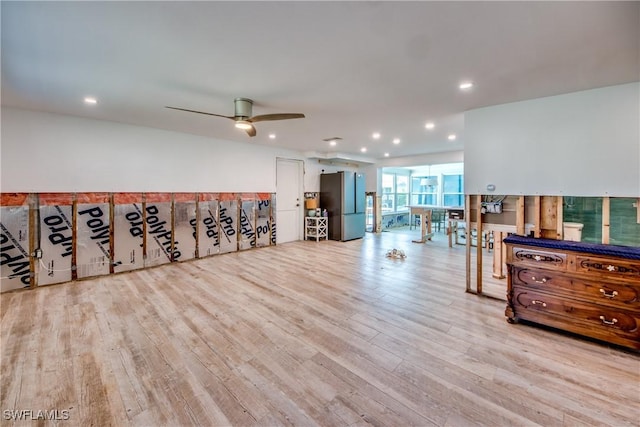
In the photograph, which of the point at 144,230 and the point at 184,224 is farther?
the point at 184,224

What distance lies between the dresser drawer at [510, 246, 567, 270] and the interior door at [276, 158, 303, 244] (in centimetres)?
532

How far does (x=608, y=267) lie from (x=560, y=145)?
4.63 ft

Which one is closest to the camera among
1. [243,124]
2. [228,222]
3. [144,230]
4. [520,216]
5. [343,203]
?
[520,216]

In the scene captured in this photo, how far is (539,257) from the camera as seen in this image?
2609mm

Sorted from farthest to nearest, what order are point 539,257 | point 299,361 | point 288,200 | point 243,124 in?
point 288,200, point 243,124, point 539,257, point 299,361

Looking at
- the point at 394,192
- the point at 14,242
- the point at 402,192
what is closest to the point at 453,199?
the point at 402,192

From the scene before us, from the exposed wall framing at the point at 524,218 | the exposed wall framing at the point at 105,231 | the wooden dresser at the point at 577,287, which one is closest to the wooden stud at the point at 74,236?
the exposed wall framing at the point at 105,231

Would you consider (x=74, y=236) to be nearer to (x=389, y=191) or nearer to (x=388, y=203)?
(x=388, y=203)

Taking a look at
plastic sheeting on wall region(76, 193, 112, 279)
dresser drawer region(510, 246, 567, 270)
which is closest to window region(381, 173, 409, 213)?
dresser drawer region(510, 246, 567, 270)

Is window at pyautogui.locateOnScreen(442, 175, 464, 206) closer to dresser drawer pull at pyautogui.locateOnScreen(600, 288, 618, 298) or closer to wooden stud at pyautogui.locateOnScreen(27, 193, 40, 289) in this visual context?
dresser drawer pull at pyautogui.locateOnScreen(600, 288, 618, 298)

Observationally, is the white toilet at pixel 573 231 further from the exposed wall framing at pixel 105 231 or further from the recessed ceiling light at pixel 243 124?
the exposed wall framing at pixel 105 231

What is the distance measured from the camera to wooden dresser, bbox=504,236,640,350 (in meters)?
2.21

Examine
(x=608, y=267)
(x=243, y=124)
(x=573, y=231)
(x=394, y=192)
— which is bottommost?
(x=608, y=267)

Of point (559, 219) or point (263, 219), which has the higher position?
point (559, 219)
